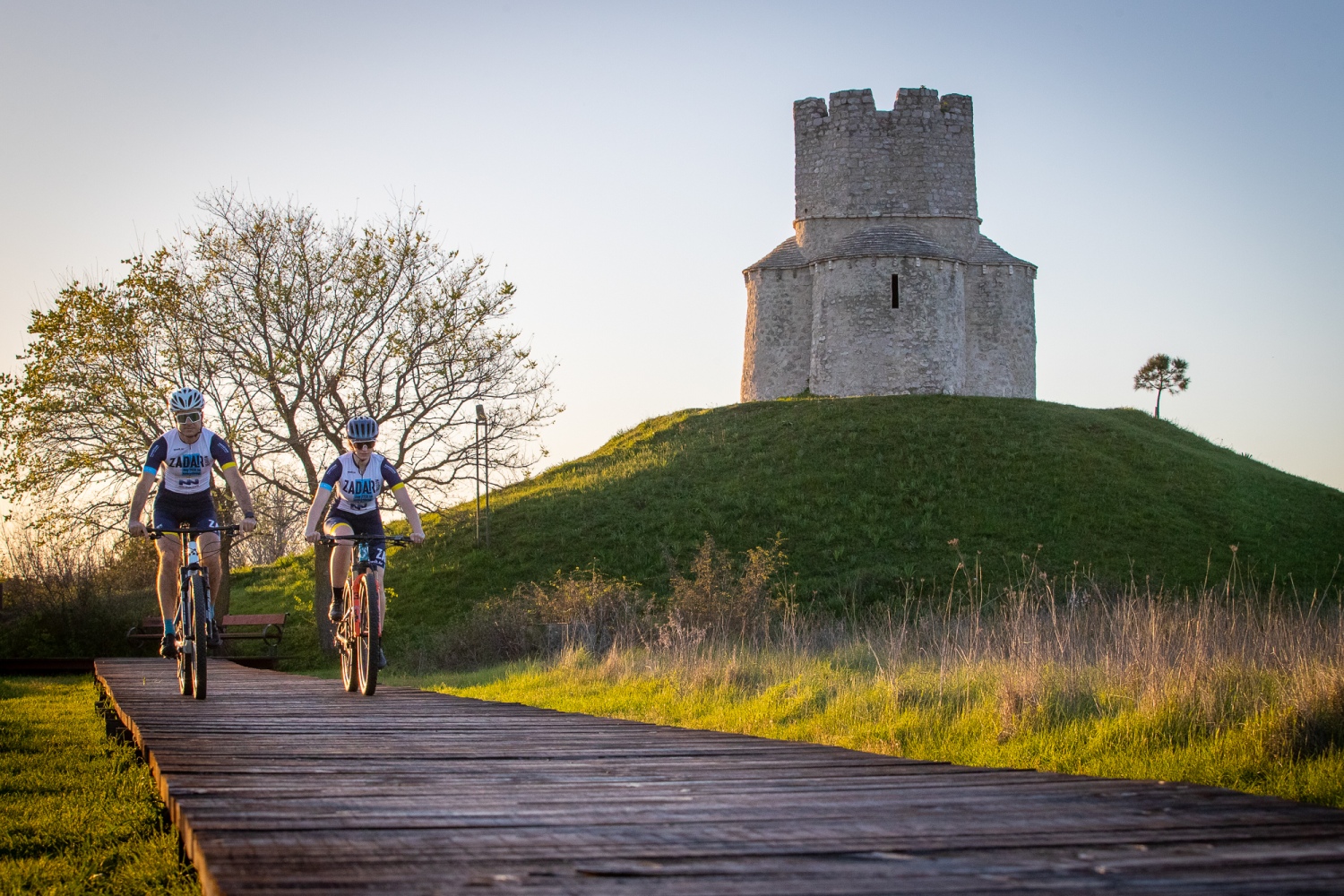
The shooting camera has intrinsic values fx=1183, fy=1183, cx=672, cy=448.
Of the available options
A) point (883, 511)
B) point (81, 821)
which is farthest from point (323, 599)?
point (81, 821)

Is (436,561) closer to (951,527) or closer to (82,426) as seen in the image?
(82,426)

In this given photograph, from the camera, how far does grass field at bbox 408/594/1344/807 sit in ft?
21.7

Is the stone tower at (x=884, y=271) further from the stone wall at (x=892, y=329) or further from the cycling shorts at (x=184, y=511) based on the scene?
the cycling shorts at (x=184, y=511)

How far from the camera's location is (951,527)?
29797mm

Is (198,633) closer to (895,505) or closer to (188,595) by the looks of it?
(188,595)

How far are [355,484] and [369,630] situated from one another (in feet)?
3.70

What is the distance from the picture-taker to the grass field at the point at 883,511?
2756 cm

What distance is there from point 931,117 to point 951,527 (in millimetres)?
22019

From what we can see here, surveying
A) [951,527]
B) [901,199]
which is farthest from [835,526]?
[901,199]

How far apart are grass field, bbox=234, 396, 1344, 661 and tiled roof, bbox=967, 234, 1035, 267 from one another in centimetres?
887

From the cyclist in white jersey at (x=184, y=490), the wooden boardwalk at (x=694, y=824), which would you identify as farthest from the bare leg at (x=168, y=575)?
the wooden boardwalk at (x=694, y=824)

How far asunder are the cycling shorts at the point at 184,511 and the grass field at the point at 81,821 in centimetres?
170

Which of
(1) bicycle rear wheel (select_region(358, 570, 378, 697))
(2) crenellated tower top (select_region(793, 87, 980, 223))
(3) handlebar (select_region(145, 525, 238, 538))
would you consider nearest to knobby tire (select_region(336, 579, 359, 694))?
(1) bicycle rear wheel (select_region(358, 570, 378, 697))

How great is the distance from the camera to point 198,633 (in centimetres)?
854
